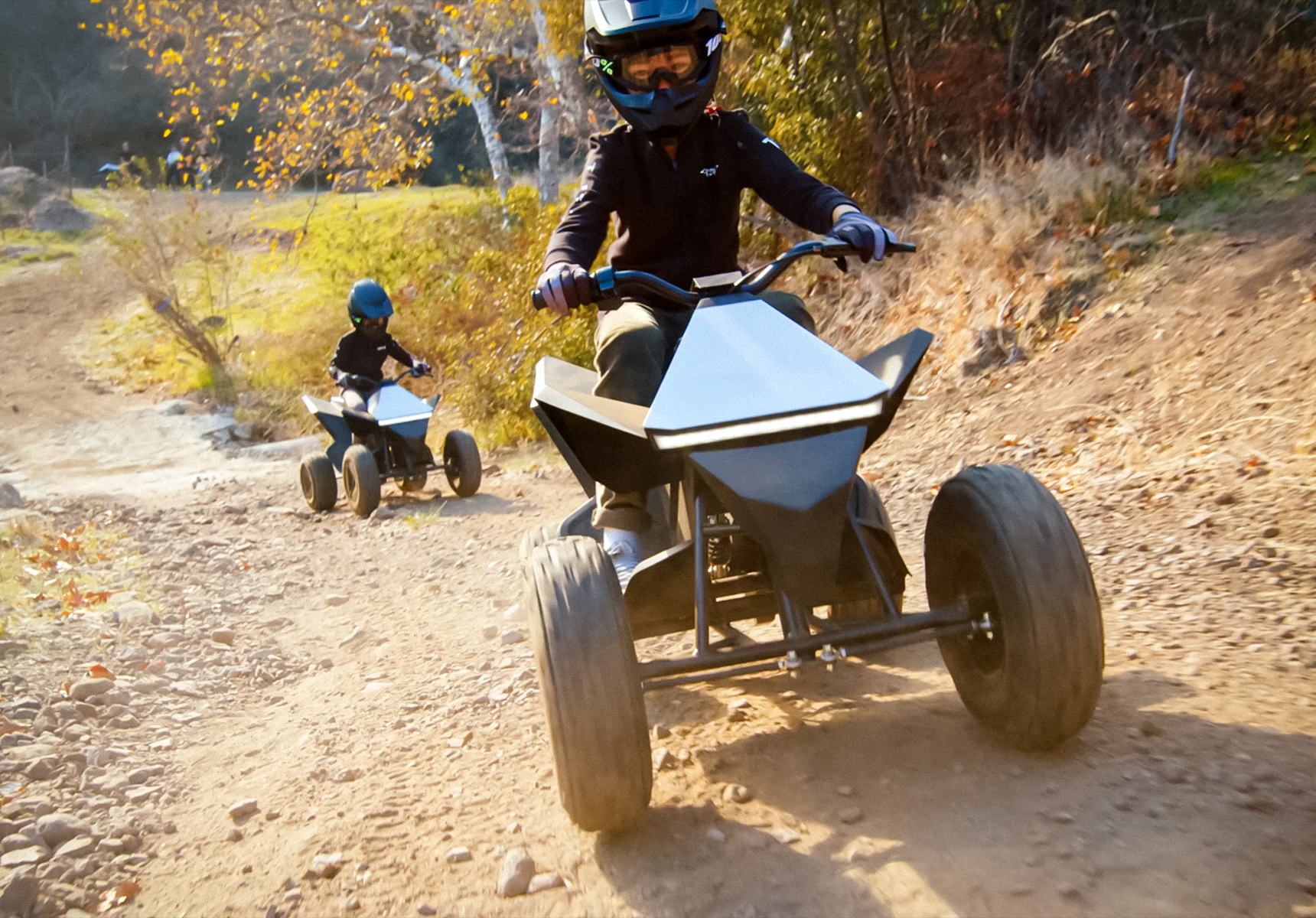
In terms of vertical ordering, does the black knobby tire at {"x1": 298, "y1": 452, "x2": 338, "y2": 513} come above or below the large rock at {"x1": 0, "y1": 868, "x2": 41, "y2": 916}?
above

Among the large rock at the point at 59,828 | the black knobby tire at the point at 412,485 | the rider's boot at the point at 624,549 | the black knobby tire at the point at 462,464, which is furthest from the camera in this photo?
the black knobby tire at the point at 412,485

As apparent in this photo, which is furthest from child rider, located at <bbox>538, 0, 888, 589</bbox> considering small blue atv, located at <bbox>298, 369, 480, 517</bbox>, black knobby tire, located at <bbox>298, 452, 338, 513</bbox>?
black knobby tire, located at <bbox>298, 452, 338, 513</bbox>

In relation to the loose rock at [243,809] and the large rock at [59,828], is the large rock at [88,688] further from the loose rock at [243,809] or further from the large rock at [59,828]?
the loose rock at [243,809]

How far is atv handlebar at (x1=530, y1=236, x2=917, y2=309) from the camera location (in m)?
2.81

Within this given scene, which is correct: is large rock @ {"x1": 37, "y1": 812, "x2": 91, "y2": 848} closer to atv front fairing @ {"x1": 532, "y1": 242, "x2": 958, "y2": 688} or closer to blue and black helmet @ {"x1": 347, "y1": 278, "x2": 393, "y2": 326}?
atv front fairing @ {"x1": 532, "y1": 242, "x2": 958, "y2": 688}

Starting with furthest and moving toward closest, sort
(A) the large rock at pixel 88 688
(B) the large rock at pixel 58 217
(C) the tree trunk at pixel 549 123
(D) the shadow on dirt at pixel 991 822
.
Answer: (B) the large rock at pixel 58 217, (C) the tree trunk at pixel 549 123, (A) the large rock at pixel 88 688, (D) the shadow on dirt at pixel 991 822

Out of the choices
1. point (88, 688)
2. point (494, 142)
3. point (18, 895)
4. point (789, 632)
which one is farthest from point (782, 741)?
point (494, 142)

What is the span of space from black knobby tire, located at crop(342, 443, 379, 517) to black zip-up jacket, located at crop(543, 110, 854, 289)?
5.29 m

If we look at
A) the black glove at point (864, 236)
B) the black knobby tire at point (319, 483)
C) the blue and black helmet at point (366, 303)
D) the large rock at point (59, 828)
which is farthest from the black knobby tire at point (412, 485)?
the black glove at point (864, 236)

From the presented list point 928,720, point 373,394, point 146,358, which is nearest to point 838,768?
point 928,720

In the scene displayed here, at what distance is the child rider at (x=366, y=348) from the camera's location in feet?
31.0

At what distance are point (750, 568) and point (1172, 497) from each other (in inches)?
115

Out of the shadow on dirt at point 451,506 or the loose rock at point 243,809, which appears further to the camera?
the shadow on dirt at point 451,506

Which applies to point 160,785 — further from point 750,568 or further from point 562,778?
point 750,568
